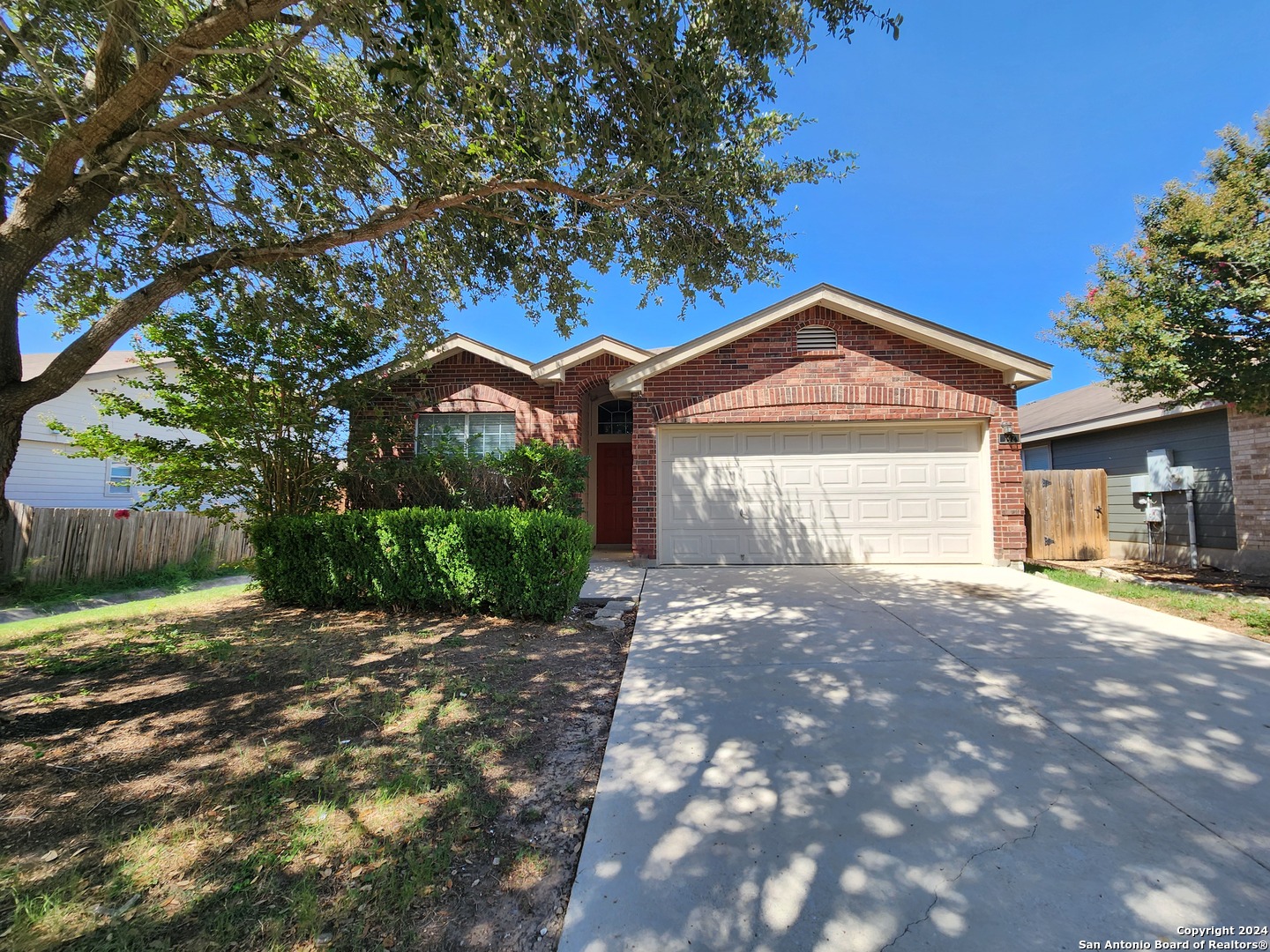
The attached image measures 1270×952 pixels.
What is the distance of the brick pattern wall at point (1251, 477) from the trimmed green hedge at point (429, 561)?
10671 millimetres

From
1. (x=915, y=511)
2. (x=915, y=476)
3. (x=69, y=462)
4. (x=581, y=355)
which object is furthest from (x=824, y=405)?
(x=69, y=462)

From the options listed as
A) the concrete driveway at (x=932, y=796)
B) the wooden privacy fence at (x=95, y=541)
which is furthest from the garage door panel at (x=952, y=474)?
the wooden privacy fence at (x=95, y=541)

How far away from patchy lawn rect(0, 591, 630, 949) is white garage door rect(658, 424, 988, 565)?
4.26m

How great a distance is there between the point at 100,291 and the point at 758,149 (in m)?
7.20

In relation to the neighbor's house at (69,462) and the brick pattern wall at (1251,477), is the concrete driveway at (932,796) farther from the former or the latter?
the neighbor's house at (69,462)

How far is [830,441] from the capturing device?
28.0 feet

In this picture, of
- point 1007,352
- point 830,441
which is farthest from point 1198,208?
point 830,441

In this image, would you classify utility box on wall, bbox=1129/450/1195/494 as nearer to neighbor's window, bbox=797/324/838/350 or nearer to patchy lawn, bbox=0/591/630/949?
neighbor's window, bbox=797/324/838/350

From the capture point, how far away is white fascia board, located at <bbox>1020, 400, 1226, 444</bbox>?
29.5ft

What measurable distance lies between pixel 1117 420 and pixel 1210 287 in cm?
550

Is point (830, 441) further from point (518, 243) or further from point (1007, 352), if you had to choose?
point (518, 243)

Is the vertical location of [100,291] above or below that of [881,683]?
above

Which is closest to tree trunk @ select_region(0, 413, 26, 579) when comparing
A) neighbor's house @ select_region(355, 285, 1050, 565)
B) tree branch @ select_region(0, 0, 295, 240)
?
tree branch @ select_region(0, 0, 295, 240)

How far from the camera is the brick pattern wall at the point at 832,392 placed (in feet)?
26.8
